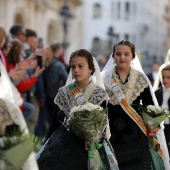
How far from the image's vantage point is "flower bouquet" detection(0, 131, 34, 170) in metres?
→ 4.30

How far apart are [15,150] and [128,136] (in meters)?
2.88

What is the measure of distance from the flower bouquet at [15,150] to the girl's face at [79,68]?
1.78 metres

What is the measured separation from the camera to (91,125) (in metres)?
5.67

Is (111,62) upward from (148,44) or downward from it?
upward

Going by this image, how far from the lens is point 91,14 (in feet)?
225

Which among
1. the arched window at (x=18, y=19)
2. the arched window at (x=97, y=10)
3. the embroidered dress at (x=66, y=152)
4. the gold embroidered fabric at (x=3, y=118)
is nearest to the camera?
the gold embroidered fabric at (x=3, y=118)

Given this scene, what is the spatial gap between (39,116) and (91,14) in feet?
190

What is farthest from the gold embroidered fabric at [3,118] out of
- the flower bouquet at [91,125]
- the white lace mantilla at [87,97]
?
the white lace mantilla at [87,97]

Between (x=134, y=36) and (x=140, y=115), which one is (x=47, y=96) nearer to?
(x=140, y=115)

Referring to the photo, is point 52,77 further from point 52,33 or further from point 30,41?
point 52,33

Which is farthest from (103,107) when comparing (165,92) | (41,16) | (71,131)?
(41,16)

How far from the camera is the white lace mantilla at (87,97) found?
608 centimetres

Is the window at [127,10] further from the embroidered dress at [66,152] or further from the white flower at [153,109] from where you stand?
the embroidered dress at [66,152]

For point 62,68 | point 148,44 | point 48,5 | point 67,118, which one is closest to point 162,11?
point 148,44
